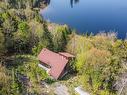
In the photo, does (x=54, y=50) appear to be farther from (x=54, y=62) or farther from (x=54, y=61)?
(x=54, y=62)

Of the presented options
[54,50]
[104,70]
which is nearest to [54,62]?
[54,50]

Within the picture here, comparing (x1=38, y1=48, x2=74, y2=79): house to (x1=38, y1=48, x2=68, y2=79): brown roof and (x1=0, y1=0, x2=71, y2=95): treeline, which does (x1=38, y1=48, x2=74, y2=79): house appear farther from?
(x1=0, y1=0, x2=71, y2=95): treeline

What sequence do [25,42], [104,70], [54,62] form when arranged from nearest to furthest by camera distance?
[104,70]
[54,62]
[25,42]

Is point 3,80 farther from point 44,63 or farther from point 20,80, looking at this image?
point 44,63

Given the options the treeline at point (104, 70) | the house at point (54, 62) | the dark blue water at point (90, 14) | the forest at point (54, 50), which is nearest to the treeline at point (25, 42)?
the forest at point (54, 50)

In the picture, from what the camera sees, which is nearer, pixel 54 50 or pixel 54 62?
pixel 54 62

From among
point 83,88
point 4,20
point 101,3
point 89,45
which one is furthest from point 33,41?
point 101,3

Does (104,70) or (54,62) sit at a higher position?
(104,70)

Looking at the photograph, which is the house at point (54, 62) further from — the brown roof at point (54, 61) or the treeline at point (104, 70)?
the treeline at point (104, 70)
